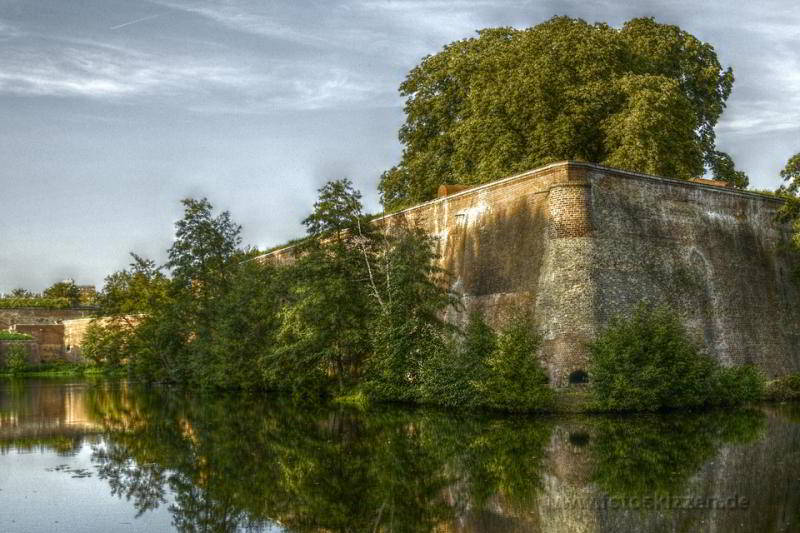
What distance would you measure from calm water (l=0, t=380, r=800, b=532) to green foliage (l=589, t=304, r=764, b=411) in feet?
3.15

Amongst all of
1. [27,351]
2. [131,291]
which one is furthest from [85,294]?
[131,291]

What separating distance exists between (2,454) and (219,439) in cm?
391

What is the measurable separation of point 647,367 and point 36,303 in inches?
2954

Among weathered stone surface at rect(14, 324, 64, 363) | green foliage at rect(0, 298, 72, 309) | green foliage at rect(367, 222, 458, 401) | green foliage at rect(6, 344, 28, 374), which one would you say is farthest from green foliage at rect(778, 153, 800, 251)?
green foliage at rect(0, 298, 72, 309)

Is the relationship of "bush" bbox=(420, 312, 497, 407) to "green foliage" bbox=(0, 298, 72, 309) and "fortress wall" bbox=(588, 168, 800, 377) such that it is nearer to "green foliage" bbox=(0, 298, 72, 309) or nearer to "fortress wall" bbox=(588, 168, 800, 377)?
"fortress wall" bbox=(588, 168, 800, 377)

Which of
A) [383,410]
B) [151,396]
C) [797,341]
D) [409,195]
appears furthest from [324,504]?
[409,195]

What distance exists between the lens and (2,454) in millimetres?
15289

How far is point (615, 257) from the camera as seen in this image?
73.6ft

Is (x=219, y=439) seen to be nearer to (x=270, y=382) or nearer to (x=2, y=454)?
(x=2, y=454)

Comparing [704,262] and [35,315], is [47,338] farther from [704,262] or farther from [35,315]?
[704,262]

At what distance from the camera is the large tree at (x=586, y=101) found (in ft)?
101

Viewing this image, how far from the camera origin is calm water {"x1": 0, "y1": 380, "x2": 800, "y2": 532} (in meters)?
8.89

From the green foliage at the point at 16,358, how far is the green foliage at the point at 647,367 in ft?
161

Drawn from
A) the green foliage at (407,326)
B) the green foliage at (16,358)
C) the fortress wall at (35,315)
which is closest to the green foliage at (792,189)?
the green foliage at (407,326)
